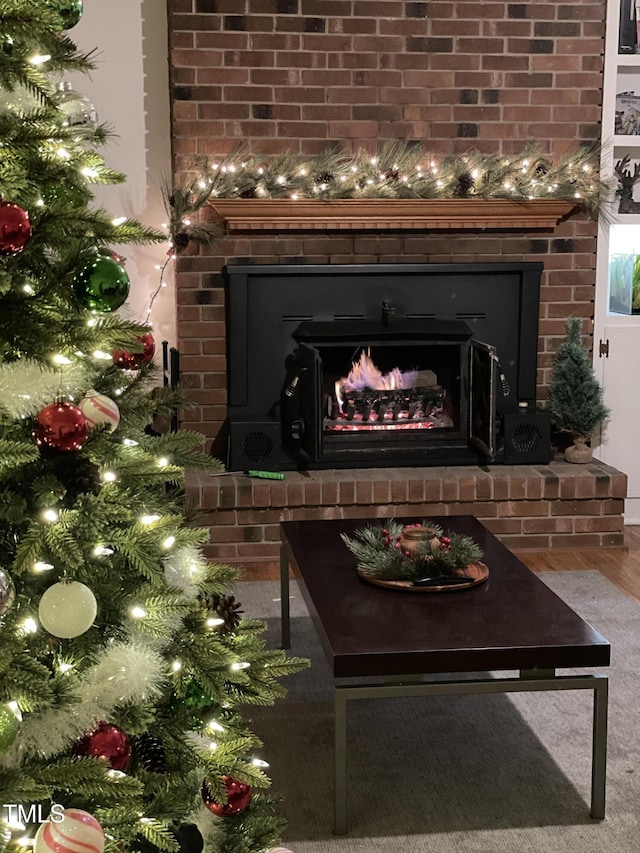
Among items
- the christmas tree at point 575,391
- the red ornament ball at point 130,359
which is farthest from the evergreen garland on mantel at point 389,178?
the red ornament ball at point 130,359

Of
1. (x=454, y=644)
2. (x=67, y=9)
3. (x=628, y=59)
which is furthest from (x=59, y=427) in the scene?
(x=628, y=59)

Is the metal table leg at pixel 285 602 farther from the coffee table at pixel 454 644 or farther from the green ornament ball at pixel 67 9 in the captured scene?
the green ornament ball at pixel 67 9

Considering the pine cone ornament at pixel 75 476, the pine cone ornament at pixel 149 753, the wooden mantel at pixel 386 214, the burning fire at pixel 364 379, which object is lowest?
the pine cone ornament at pixel 149 753

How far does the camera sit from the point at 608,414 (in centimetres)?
482

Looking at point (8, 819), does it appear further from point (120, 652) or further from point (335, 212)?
point (335, 212)

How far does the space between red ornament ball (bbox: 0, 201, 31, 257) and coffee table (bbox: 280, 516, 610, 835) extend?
122 centimetres

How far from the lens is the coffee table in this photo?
92.0 inches

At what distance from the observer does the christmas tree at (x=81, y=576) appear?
145 cm

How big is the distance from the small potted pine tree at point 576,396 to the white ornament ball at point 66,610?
139 inches

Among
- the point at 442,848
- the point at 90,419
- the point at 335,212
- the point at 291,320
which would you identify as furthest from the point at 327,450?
the point at 90,419

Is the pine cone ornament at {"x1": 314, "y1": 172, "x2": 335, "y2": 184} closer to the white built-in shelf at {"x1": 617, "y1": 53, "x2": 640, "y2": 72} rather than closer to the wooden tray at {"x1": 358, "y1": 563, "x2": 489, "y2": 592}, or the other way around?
the white built-in shelf at {"x1": 617, "y1": 53, "x2": 640, "y2": 72}

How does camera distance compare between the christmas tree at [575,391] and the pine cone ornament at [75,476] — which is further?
the christmas tree at [575,391]

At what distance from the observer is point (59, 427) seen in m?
1.52

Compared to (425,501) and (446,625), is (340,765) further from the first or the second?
(425,501)
